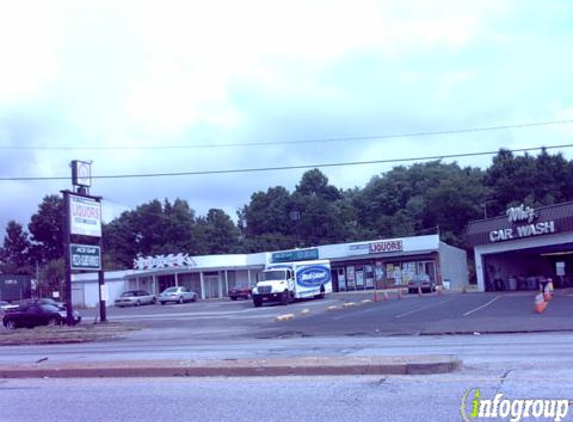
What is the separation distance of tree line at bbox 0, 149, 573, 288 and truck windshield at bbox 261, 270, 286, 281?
40457mm

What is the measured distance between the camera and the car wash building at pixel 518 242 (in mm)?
44000

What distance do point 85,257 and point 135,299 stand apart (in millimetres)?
28913

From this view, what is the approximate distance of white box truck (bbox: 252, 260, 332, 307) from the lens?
1754 inches

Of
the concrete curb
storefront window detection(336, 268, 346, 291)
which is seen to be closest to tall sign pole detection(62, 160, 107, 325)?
the concrete curb

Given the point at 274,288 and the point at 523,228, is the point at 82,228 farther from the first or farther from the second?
the point at 523,228

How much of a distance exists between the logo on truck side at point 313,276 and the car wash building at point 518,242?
1070cm

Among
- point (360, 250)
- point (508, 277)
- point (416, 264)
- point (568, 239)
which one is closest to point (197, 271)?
point (360, 250)

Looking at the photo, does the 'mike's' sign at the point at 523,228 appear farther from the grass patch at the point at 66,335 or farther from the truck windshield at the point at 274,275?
the grass patch at the point at 66,335

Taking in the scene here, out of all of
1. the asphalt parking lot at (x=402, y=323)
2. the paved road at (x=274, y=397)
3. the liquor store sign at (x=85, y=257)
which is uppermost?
the liquor store sign at (x=85, y=257)

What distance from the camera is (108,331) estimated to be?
99.3 feet

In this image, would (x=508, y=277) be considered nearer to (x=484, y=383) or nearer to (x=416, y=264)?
(x=416, y=264)

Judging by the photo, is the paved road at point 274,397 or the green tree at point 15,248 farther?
the green tree at point 15,248

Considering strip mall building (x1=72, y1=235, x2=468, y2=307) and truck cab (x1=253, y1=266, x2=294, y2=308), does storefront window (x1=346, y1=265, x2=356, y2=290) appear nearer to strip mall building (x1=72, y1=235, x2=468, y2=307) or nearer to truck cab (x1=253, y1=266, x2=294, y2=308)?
strip mall building (x1=72, y1=235, x2=468, y2=307)

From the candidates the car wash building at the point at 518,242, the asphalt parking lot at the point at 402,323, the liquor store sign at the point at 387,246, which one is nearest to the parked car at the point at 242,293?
the liquor store sign at the point at 387,246
